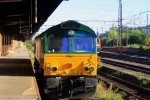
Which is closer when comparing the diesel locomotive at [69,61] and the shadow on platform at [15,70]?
the diesel locomotive at [69,61]

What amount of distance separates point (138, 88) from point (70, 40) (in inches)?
277

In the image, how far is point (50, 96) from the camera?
14.2 metres

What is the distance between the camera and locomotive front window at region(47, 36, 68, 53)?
1473 cm

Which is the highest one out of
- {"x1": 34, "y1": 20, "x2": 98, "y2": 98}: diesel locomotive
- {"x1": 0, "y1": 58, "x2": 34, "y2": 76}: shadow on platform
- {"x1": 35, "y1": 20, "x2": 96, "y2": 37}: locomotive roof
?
{"x1": 35, "y1": 20, "x2": 96, "y2": 37}: locomotive roof

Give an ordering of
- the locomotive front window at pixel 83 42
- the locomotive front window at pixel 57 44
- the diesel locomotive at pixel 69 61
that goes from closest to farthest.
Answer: the diesel locomotive at pixel 69 61 < the locomotive front window at pixel 57 44 < the locomotive front window at pixel 83 42

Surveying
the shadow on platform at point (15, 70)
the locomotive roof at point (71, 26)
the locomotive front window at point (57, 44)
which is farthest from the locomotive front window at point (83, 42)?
the shadow on platform at point (15, 70)

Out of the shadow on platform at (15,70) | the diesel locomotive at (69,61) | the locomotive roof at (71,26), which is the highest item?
the locomotive roof at (71,26)

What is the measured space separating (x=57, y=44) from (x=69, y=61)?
0.78 meters

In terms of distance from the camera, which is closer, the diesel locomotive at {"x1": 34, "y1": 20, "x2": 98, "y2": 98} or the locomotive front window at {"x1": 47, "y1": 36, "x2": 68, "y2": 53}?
the diesel locomotive at {"x1": 34, "y1": 20, "x2": 98, "y2": 98}

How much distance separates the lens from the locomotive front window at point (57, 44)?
48.3 feet

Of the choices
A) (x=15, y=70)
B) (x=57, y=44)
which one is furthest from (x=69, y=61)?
(x=15, y=70)

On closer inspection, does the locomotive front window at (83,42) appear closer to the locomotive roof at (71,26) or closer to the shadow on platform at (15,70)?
the locomotive roof at (71,26)

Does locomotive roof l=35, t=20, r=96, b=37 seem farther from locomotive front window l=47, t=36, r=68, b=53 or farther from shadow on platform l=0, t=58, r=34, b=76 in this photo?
shadow on platform l=0, t=58, r=34, b=76

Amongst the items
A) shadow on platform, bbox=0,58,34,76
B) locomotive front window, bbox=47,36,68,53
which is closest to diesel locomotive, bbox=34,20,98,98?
locomotive front window, bbox=47,36,68,53
